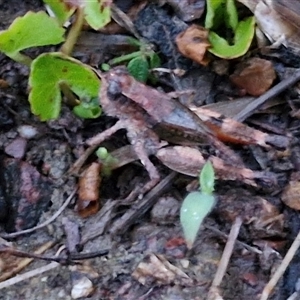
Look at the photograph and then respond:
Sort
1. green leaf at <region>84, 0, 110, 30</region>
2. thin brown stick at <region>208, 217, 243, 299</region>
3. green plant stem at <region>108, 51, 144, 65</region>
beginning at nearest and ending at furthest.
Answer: thin brown stick at <region>208, 217, 243, 299</region> → green leaf at <region>84, 0, 110, 30</region> → green plant stem at <region>108, 51, 144, 65</region>

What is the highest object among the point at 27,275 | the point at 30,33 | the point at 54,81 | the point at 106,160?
the point at 30,33

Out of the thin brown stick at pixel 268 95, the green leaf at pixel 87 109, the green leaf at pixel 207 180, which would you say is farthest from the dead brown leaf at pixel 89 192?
the thin brown stick at pixel 268 95

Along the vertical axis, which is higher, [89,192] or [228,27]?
[228,27]

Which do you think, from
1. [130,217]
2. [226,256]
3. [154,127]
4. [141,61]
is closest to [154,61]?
[141,61]

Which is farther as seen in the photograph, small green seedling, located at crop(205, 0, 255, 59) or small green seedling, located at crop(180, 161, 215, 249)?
small green seedling, located at crop(205, 0, 255, 59)

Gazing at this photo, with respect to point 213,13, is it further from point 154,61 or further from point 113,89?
point 113,89

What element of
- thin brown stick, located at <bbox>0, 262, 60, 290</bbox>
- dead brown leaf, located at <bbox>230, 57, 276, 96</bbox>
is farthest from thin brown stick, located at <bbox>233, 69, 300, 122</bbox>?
thin brown stick, located at <bbox>0, 262, 60, 290</bbox>

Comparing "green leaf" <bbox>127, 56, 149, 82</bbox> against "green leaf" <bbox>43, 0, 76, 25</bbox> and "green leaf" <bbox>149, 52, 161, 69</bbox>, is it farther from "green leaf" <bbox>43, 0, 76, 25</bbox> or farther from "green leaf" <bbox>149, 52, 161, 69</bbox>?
"green leaf" <bbox>43, 0, 76, 25</bbox>

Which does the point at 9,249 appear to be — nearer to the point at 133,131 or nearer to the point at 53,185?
the point at 53,185

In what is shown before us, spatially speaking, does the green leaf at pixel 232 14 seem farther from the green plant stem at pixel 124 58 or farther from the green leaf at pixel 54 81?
the green leaf at pixel 54 81
